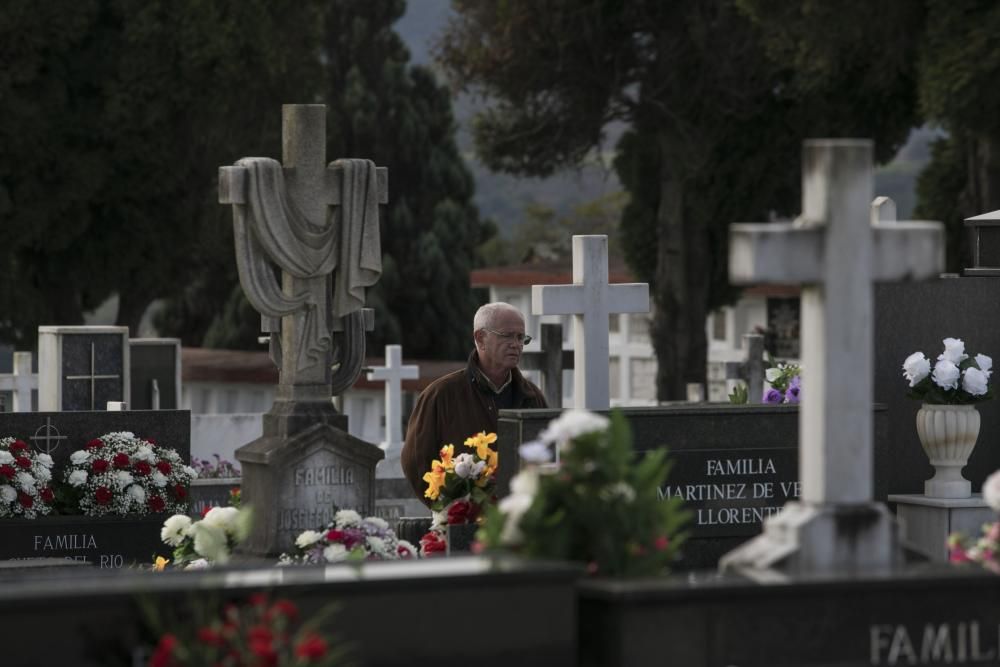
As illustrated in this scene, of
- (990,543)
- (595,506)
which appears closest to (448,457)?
(990,543)

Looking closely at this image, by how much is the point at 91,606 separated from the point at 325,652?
25.4 inches

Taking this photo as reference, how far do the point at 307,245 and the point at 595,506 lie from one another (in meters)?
5.71

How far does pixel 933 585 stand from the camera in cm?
641

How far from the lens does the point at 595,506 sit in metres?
6.32

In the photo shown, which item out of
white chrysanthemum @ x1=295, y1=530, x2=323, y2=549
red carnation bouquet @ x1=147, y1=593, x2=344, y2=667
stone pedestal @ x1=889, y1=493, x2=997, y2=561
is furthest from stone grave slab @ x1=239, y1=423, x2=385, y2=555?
red carnation bouquet @ x1=147, y1=593, x2=344, y2=667

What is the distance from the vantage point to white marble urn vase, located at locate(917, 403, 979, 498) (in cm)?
1130

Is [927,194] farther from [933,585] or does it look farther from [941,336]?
[933,585]

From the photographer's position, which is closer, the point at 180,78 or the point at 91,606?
the point at 91,606

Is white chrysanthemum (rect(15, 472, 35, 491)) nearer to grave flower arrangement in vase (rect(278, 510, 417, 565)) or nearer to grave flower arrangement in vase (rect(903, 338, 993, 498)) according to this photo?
grave flower arrangement in vase (rect(278, 510, 417, 565))

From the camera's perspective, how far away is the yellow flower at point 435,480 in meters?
10.7

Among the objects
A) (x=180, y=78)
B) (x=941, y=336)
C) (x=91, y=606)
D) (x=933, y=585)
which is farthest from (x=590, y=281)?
(x=180, y=78)

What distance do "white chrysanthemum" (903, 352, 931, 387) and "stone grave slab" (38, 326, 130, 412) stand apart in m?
8.28

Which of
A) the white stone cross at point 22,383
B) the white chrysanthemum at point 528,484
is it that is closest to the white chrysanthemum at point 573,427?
the white chrysanthemum at point 528,484

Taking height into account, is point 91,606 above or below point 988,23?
below
